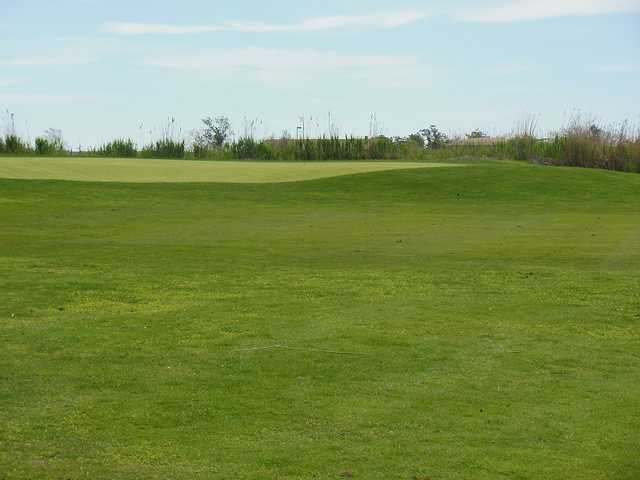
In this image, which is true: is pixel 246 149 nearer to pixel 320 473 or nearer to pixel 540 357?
pixel 540 357

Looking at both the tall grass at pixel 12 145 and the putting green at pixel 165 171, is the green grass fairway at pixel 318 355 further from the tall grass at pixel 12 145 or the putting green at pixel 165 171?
the tall grass at pixel 12 145

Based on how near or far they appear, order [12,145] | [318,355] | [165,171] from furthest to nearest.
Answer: [12,145], [165,171], [318,355]

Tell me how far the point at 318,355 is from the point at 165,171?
21255 millimetres

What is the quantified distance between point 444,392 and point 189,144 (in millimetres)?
31604

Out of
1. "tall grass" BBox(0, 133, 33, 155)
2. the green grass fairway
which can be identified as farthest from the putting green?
the green grass fairway

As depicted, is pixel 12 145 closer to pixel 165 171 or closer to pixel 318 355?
pixel 165 171

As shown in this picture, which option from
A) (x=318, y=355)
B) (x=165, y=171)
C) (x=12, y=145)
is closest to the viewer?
(x=318, y=355)

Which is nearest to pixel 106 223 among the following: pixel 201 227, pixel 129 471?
pixel 201 227

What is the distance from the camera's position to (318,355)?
23.8 feet

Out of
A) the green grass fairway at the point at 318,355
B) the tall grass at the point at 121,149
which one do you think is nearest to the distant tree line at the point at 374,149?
the tall grass at the point at 121,149

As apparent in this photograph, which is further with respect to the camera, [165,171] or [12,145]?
[12,145]

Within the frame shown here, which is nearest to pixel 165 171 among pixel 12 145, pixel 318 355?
pixel 12 145

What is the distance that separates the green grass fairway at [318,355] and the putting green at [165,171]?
9.76 m

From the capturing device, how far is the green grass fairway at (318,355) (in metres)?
5.21
